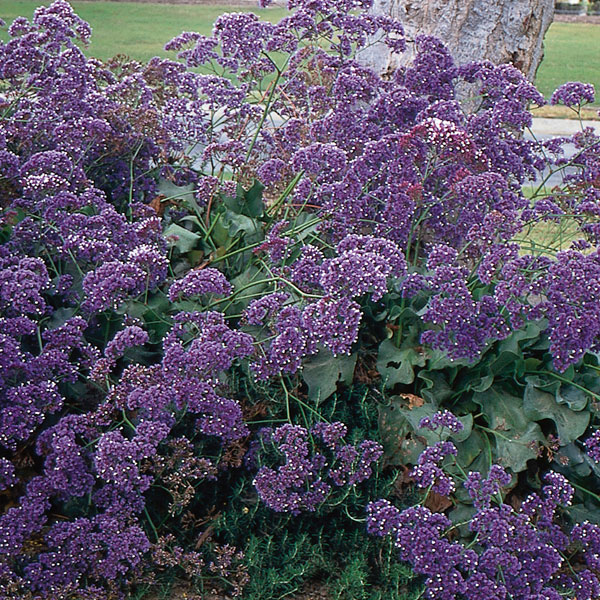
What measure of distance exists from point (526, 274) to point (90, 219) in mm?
1650

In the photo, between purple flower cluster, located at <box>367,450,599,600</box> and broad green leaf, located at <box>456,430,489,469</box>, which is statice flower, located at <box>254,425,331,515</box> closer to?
purple flower cluster, located at <box>367,450,599,600</box>

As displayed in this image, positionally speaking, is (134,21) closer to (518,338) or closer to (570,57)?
(570,57)

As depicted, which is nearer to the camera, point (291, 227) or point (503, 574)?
point (503, 574)

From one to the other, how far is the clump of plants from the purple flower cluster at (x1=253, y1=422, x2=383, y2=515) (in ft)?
0.04

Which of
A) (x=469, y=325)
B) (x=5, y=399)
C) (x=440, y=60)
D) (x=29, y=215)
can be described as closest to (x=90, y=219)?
(x=29, y=215)

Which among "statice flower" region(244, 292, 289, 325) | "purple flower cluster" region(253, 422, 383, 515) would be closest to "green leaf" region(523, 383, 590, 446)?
"purple flower cluster" region(253, 422, 383, 515)

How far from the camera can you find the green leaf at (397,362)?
→ 3475 mm

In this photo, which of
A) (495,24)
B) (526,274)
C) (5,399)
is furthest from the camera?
(495,24)

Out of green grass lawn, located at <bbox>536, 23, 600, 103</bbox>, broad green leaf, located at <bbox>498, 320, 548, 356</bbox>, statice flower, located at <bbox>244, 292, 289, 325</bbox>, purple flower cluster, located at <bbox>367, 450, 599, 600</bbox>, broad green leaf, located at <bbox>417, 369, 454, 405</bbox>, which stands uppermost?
statice flower, located at <bbox>244, 292, 289, 325</bbox>

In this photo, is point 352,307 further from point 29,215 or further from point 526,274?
point 29,215

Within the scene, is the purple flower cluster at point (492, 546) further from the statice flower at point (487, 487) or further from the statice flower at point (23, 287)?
the statice flower at point (23, 287)

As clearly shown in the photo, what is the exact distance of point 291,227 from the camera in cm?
412

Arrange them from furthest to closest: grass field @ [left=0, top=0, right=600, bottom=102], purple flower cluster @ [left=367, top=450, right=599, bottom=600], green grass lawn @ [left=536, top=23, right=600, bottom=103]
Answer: grass field @ [left=0, top=0, right=600, bottom=102]
green grass lawn @ [left=536, top=23, right=600, bottom=103]
purple flower cluster @ [left=367, top=450, right=599, bottom=600]

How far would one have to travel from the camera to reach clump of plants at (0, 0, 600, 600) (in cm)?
299
